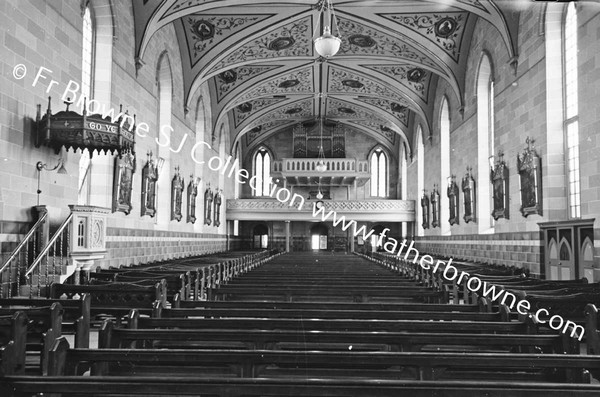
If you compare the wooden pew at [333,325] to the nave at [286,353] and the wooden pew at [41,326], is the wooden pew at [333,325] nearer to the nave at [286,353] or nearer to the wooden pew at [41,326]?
the nave at [286,353]

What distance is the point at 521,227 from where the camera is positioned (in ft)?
41.2

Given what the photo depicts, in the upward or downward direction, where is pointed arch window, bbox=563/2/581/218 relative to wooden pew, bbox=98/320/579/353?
Result: upward

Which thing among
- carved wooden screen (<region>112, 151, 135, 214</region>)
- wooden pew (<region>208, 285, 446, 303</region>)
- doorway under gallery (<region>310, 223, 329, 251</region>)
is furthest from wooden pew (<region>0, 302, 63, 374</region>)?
doorway under gallery (<region>310, 223, 329, 251</region>)

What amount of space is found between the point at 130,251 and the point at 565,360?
39.1 ft

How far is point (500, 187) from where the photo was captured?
13742 mm

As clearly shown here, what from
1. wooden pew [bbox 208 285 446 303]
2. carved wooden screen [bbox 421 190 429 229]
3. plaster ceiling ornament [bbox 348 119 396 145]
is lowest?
wooden pew [bbox 208 285 446 303]

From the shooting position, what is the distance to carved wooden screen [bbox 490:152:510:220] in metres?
13.4

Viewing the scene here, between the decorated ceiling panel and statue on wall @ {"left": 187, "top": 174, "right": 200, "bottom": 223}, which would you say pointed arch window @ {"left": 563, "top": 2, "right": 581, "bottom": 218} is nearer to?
the decorated ceiling panel

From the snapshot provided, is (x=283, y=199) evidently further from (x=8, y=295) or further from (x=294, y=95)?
(x=8, y=295)

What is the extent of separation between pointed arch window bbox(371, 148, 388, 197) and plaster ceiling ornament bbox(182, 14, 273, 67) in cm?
1676

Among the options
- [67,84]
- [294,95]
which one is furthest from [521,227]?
[294,95]

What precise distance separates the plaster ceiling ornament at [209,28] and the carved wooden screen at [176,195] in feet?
13.2

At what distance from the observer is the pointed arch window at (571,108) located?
1082 centimetres

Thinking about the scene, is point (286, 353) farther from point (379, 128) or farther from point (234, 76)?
point (379, 128)
